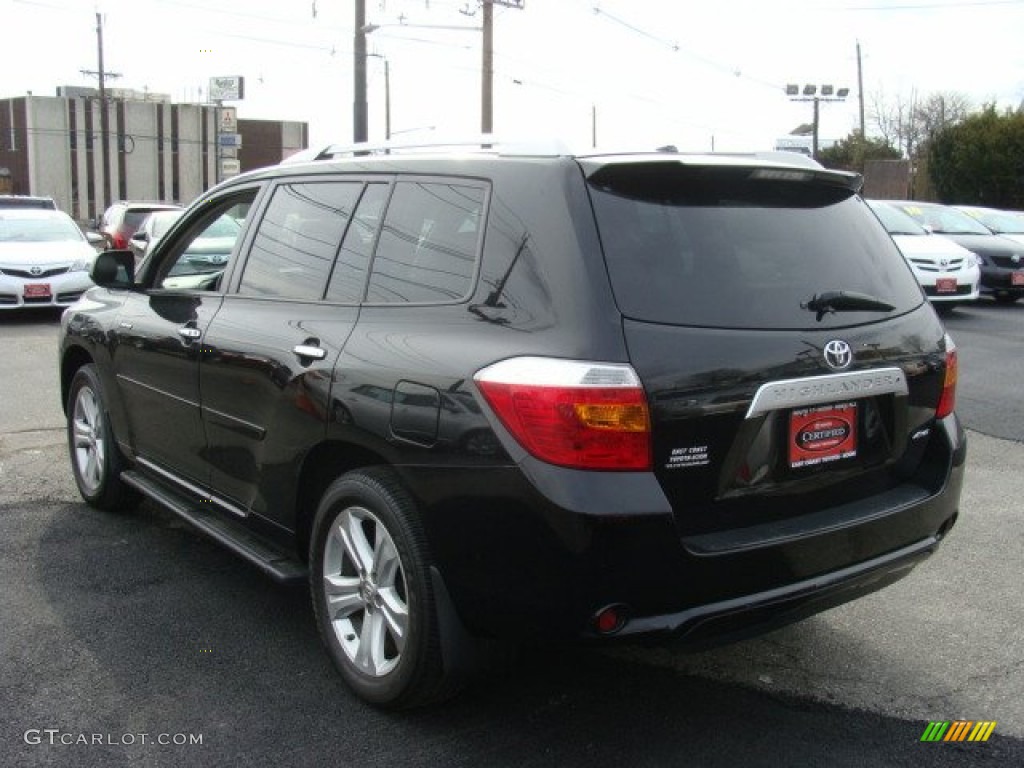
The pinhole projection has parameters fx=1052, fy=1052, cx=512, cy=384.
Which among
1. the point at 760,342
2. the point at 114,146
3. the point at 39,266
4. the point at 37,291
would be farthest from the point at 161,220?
the point at 114,146

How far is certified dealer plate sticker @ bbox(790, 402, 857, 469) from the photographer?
3068 millimetres

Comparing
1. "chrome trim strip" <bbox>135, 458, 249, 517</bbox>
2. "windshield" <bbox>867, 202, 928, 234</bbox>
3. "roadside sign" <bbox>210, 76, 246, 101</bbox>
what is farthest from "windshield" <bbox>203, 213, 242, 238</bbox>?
"roadside sign" <bbox>210, 76, 246, 101</bbox>

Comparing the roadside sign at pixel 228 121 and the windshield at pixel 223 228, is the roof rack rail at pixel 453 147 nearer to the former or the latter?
the windshield at pixel 223 228

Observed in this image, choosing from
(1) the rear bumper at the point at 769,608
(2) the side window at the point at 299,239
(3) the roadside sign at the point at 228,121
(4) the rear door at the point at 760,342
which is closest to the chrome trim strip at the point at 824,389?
(4) the rear door at the point at 760,342

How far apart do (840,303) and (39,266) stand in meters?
12.5

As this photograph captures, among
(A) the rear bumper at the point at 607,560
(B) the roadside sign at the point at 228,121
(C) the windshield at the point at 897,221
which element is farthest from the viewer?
(B) the roadside sign at the point at 228,121

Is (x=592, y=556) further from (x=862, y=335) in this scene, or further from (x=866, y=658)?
(x=866, y=658)

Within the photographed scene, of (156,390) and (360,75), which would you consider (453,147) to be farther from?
(360,75)

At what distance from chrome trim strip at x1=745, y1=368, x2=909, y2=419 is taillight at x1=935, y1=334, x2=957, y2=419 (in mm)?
298

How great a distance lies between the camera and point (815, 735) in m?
3.26

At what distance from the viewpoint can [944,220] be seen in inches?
696

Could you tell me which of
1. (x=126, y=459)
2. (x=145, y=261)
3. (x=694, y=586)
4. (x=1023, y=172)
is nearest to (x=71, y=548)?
(x=126, y=459)

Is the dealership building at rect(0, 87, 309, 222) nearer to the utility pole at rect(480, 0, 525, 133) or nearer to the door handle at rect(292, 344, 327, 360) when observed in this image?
the utility pole at rect(480, 0, 525, 133)

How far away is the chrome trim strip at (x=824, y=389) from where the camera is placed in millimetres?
2965
